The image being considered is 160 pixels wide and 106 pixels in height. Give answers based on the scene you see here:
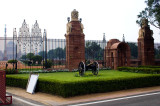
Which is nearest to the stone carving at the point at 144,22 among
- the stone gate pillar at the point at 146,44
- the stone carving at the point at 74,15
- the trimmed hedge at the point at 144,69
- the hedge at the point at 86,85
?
the stone gate pillar at the point at 146,44

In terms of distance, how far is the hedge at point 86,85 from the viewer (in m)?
8.43

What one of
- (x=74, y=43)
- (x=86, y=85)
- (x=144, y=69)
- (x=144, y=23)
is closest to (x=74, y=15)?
(x=74, y=43)

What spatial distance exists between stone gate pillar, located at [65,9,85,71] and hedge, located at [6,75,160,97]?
22.5 feet

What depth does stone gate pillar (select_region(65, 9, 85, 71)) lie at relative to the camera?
17.6m

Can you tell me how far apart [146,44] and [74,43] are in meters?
9.35

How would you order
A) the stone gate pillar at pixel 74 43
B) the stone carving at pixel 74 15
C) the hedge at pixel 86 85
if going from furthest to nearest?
1. the stone carving at pixel 74 15
2. the stone gate pillar at pixel 74 43
3. the hedge at pixel 86 85

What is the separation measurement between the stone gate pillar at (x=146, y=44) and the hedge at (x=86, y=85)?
1029 cm

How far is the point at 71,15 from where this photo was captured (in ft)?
60.2

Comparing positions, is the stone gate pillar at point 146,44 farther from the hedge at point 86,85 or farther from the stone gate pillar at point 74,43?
the hedge at point 86,85

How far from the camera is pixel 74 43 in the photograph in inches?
700

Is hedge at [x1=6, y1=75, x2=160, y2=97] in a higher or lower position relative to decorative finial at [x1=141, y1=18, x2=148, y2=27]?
lower

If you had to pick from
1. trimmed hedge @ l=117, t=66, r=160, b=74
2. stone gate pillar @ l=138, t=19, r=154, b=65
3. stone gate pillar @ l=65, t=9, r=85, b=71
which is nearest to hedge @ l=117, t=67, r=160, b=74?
trimmed hedge @ l=117, t=66, r=160, b=74

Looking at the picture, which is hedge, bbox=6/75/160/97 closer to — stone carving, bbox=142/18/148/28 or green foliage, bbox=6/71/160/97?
green foliage, bbox=6/71/160/97

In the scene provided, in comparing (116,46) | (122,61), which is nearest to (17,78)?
(116,46)
